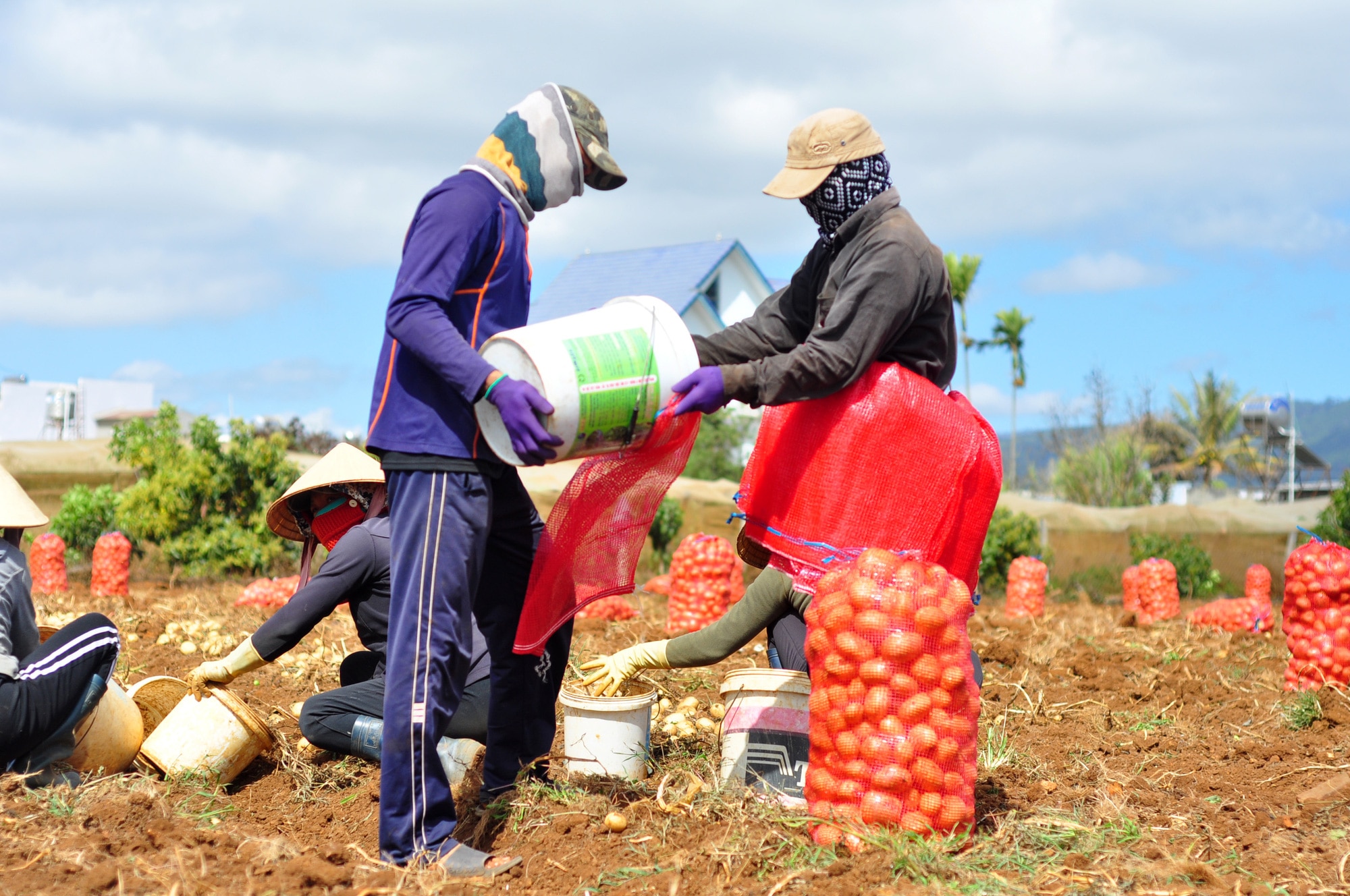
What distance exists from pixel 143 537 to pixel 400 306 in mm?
Answer: 8562

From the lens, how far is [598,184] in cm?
318

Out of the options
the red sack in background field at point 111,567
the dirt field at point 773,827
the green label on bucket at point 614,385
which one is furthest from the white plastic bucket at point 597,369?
the red sack in background field at point 111,567

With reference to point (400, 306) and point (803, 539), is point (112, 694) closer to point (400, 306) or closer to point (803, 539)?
point (400, 306)

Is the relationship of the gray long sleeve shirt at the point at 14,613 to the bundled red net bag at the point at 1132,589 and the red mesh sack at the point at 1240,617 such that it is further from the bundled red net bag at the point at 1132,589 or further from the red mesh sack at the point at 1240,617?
the bundled red net bag at the point at 1132,589

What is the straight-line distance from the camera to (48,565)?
338 inches

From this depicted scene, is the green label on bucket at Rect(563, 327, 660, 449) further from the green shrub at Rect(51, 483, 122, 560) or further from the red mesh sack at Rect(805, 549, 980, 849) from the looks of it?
the green shrub at Rect(51, 483, 122, 560)

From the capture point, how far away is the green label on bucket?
2.78 metres

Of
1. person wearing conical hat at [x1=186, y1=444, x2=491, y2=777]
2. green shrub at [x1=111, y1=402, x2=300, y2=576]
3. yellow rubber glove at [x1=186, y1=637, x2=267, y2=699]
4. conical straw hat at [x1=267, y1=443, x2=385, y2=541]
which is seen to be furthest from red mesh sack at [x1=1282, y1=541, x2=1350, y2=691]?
green shrub at [x1=111, y1=402, x2=300, y2=576]

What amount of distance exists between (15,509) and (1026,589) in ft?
24.0

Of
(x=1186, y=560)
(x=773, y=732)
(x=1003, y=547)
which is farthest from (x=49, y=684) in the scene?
(x=1186, y=560)

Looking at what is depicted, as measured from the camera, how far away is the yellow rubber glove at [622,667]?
3.52 metres

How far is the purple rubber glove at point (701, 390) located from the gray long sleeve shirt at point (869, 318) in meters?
0.03

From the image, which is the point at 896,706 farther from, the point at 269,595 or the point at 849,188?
the point at 269,595

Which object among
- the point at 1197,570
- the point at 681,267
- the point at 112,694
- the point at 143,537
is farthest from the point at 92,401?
the point at 112,694
